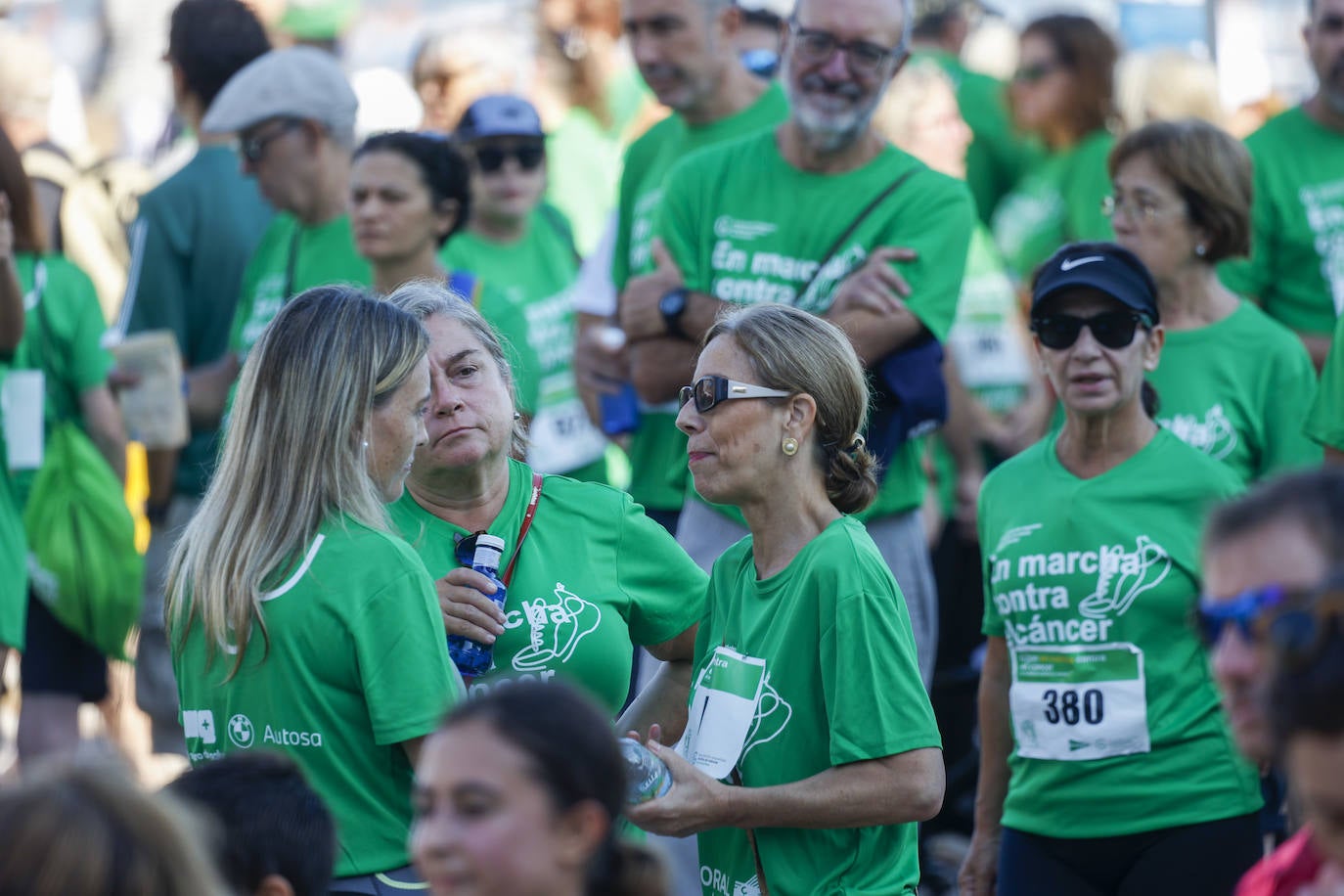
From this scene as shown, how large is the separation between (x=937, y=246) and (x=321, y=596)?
2.60 m

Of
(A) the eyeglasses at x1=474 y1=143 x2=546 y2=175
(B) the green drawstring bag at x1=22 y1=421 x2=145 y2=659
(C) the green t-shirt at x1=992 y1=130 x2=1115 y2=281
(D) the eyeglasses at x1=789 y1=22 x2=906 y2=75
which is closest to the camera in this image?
(D) the eyeglasses at x1=789 y1=22 x2=906 y2=75

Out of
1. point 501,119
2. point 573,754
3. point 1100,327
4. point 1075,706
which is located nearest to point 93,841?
point 573,754

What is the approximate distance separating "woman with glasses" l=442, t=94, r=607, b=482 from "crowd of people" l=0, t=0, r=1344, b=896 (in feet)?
0.07

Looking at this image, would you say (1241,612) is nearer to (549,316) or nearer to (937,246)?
(937,246)

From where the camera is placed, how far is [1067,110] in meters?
8.08

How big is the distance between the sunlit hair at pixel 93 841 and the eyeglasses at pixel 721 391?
1.66 meters

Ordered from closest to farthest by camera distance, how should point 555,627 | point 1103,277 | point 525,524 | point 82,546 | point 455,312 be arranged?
point 555,627
point 525,524
point 455,312
point 1103,277
point 82,546

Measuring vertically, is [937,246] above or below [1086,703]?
above

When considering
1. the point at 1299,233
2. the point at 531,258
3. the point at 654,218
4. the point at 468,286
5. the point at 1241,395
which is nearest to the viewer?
the point at 1241,395

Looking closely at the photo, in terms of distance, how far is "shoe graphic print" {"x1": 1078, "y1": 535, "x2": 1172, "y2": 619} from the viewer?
167 inches

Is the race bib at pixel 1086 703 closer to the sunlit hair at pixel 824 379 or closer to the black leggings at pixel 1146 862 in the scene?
the black leggings at pixel 1146 862

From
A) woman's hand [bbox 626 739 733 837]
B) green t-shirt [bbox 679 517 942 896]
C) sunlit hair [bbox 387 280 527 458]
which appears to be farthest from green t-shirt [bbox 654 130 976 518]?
woman's hand [bbox 626 739 733 837]

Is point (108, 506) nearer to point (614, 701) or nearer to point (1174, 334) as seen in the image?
point (614, 701)

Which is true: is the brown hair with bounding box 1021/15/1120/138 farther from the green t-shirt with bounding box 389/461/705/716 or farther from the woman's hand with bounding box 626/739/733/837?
the woman's hand with bounding box 626/739/733/837
